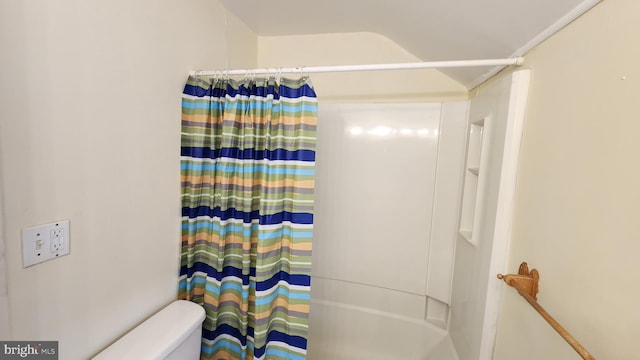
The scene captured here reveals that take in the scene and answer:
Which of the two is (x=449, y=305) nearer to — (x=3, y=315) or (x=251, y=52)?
(x=3, y=315)

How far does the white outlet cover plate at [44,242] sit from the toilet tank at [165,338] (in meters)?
0.41

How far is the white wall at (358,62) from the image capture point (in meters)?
1.85

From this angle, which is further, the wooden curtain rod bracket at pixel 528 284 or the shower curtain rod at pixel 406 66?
the shower curtain rod at pixel 406 66

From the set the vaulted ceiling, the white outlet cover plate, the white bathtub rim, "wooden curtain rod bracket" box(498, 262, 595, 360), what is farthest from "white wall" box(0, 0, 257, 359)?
"wooden curtain rod bracket" box(498, 262, 595, 360)

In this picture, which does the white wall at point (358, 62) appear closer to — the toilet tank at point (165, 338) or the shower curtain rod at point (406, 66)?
the shower curtain rod at point (406, 66)

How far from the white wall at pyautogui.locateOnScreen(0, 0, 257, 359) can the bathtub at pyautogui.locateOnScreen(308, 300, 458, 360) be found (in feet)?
3.77

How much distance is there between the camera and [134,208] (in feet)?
3.49

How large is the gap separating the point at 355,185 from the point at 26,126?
5.30 ft

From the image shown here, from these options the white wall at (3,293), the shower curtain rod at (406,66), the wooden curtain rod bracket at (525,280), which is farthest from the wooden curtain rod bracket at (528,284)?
the white wall at (3,293)

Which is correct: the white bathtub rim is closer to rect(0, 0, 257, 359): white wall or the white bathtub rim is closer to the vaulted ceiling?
rect(0, 0, 257, 359): white wall

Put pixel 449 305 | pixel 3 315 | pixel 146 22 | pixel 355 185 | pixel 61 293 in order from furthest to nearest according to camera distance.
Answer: pixel 355 185, pixel 449 305, pixel 146 22, pixel 61 293, pixel 3 315

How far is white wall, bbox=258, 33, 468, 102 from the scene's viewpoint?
1.85m

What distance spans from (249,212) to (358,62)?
1385mm

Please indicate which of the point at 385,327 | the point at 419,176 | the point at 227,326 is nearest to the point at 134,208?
the point at 227,326
